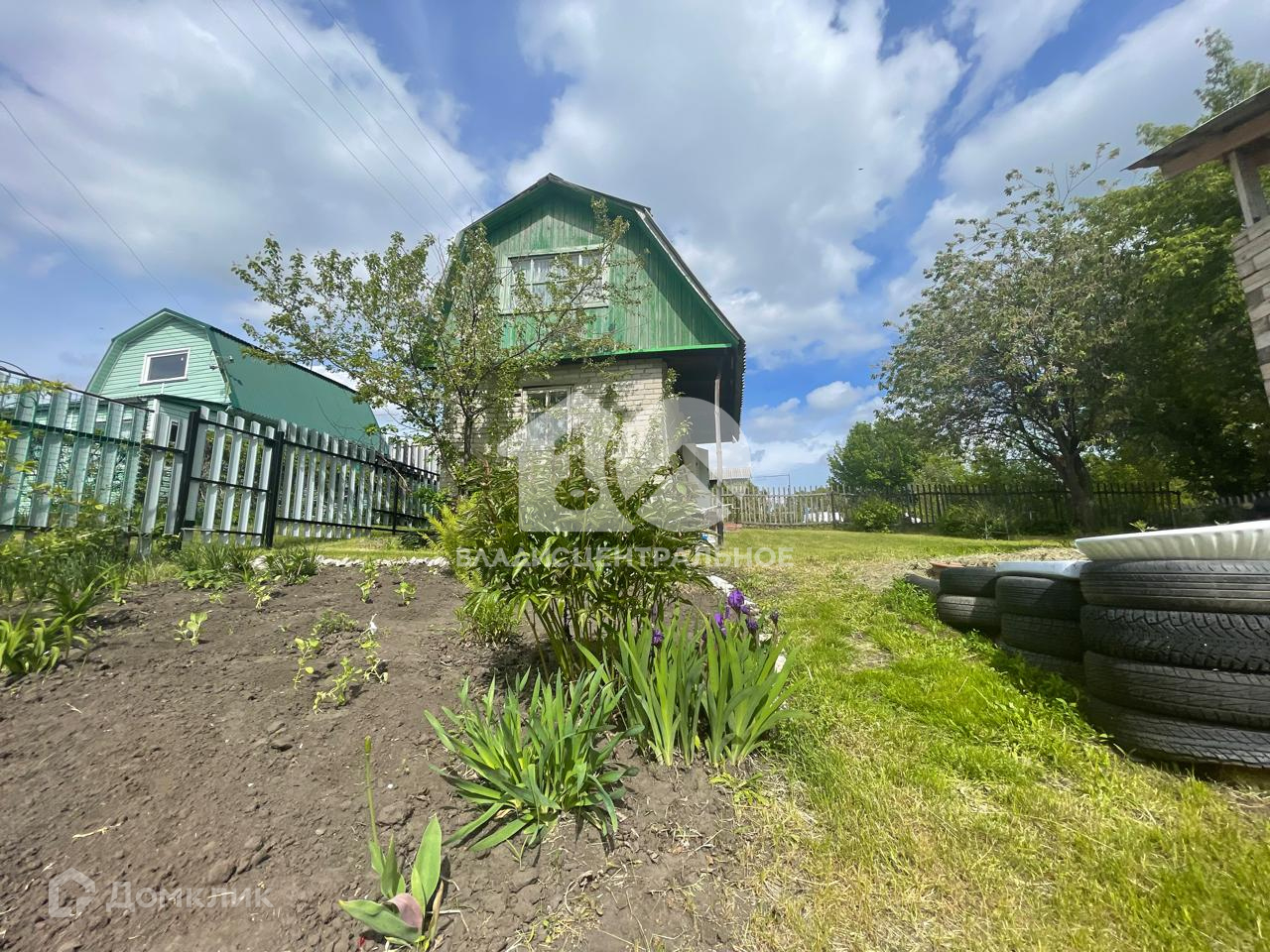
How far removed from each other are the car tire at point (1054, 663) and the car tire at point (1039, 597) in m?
0.20

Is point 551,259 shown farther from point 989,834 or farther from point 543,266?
point 989,834

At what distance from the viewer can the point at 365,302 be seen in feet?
25.5

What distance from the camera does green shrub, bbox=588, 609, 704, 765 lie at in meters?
1.87

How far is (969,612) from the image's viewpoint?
133 inches

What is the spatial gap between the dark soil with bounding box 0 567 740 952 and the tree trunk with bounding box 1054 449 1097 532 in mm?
18414

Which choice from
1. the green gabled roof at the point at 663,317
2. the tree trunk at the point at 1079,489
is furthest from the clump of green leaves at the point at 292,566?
the tree trunk at the point at 1079,489

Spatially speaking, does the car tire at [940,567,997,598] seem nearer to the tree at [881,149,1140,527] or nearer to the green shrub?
the green shrub

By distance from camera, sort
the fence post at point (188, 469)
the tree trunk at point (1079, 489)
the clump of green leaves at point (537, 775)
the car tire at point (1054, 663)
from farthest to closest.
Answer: the tree trunk at point (1079, 489)
the fence post at point (188, 469)
the car tire at point (1054, 663)
the clump of green leaves at point (537, 775)

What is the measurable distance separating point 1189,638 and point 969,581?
1690 mm

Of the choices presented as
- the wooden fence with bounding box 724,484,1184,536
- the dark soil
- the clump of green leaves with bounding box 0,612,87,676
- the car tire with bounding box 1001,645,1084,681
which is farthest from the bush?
the clump of green leaves with bounding box 0,612,87,676

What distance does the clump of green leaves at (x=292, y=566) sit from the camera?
3.98m

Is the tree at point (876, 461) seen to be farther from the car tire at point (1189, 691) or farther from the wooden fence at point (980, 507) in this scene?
the car tire at point (1189, 691)

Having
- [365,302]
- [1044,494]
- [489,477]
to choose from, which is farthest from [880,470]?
[489,477]

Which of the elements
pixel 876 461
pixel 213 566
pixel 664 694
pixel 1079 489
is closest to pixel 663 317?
pixel 213 566
